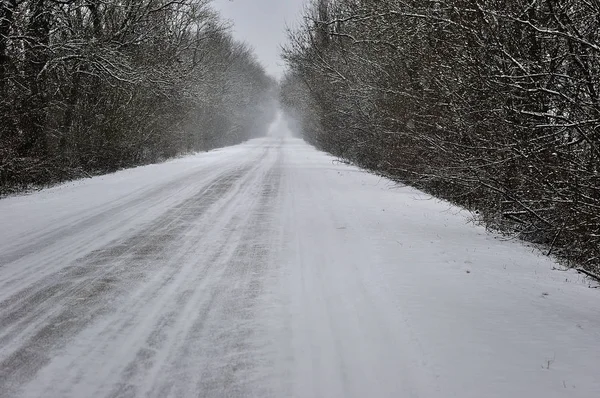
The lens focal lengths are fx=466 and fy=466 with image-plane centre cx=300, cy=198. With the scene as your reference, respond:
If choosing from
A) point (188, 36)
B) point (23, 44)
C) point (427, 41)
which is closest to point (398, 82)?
point (427, 41)

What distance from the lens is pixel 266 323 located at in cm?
386

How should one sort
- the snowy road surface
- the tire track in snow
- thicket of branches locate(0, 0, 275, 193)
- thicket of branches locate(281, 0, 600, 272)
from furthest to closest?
thicket of branches locate(0, 0, 275, 193), thicket of branches locate(281, 0, 600, 272), the tire track in snow, the snowy road surface

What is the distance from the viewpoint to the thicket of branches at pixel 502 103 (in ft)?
17.2

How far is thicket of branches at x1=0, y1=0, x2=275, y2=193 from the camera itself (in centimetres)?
1176

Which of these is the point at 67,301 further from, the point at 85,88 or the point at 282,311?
the point at 85,88

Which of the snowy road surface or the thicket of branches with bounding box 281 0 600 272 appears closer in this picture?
the snowy road surface

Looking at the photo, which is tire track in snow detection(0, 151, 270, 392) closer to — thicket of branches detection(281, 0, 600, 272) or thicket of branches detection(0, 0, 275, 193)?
thicket of branches detection(281, 0, 600, 272)

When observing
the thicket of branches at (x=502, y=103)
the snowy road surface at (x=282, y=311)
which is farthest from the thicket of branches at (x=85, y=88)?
the thicket of branches at (x=502, y=103)

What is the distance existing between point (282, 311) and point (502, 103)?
5109mm

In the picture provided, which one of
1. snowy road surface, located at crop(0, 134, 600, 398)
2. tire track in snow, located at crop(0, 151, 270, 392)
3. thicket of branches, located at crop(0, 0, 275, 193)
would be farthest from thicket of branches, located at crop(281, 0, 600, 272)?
thicket of branches, located at crop(0, 0, 275, 193)

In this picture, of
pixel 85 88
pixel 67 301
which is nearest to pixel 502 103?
pixel 67 301

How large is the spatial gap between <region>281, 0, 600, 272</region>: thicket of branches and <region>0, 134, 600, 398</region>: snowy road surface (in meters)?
0.89

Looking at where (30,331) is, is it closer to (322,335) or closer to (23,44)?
(322,335)

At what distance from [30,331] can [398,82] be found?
1204cm
